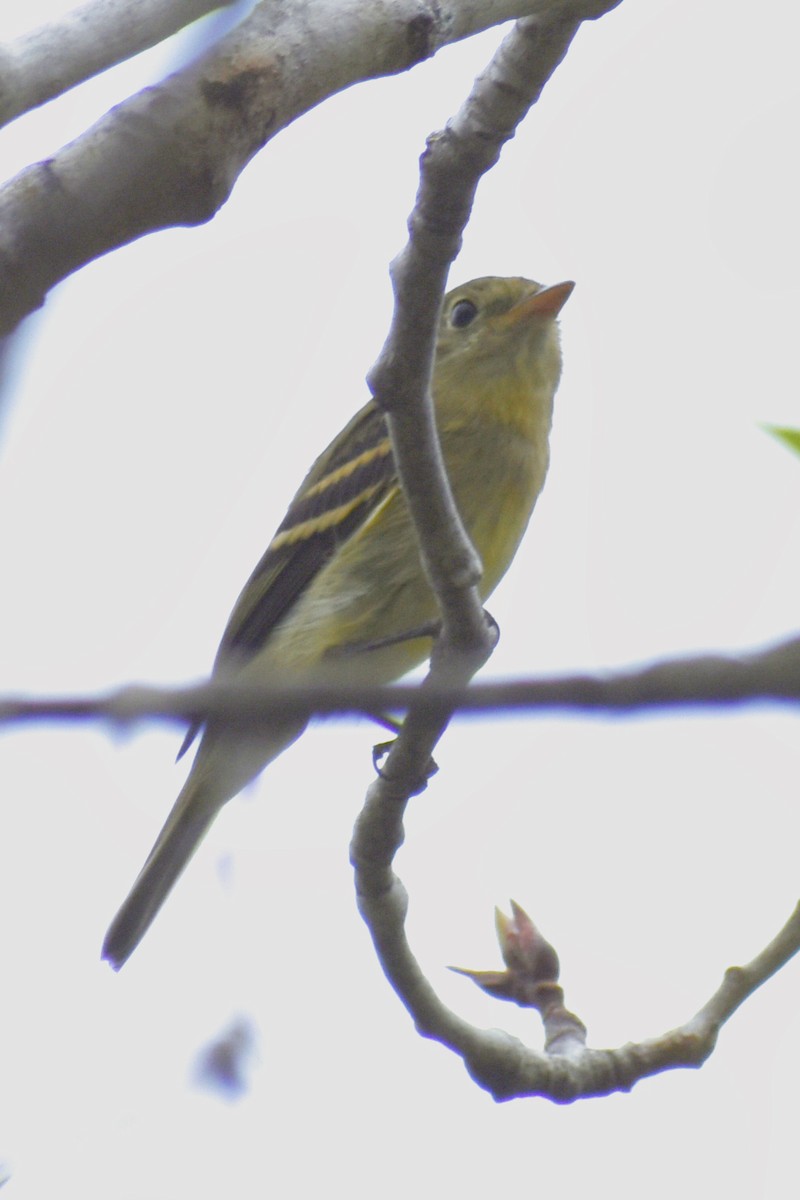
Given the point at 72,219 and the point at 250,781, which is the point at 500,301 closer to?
the point at 250,781

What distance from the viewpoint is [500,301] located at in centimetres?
644

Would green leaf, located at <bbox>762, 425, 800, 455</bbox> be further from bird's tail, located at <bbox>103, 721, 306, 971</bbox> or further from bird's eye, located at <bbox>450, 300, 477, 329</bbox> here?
bird's eye, located at <bbox>450, 300, 477, 329</bbox>

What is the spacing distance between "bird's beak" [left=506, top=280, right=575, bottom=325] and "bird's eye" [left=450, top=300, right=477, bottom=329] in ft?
0.69

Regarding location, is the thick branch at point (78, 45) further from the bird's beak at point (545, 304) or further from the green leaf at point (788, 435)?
the bird's beak at point (545, 304)

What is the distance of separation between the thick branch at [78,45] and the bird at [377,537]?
2872 mm

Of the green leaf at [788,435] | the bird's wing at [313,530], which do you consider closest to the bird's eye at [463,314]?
the bird's wing at [313,530]

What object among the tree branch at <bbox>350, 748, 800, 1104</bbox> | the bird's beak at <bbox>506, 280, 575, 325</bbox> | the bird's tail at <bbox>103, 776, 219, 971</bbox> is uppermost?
the bird's beak at <bbox>506, 280, 575, 325</bbox>

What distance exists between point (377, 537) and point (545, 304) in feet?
4.25

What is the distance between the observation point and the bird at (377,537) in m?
5.64

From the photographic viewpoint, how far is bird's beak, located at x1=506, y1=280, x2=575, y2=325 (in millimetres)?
6254

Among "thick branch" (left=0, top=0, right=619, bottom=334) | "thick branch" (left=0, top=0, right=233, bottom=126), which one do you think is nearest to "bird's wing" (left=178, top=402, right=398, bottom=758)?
"thick branch" (left=0, top=0, right=619, bottom=334)

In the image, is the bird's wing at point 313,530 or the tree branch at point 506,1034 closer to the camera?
the tree branch at point 506,1034

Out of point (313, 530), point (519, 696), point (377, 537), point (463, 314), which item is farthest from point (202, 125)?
point (463, 314)

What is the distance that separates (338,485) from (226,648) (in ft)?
2.77
